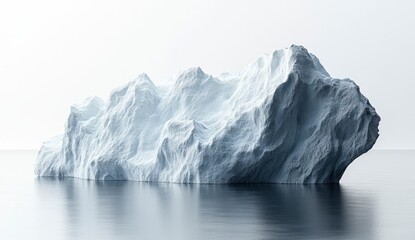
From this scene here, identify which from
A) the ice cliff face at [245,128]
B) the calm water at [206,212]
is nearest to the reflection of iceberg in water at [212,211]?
the calm water at [206,212]

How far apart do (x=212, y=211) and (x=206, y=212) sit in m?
0.21

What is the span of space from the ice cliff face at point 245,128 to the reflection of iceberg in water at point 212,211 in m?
1.18

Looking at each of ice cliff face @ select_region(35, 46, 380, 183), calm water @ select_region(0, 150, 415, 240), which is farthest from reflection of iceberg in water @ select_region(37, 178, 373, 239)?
ice cliff face @ select_region(35, 46, 380, 183)

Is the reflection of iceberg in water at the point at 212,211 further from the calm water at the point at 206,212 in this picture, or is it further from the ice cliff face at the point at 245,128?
the ice cliff face at the point at 245,128

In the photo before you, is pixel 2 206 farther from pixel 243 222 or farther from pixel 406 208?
pixel 406 208

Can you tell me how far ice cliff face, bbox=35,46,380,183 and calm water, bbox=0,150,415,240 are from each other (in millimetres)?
1198

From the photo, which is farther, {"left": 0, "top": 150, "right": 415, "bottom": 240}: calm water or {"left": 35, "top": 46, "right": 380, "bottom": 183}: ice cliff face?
{"left": 35, "top": 46, "right": 380, "bottom": 183}: ice cliff face

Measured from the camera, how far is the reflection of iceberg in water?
764 inches

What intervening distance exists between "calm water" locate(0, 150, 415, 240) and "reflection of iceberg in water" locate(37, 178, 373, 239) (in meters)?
0.02

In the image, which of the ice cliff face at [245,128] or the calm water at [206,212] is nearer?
the calm water at [206,212]

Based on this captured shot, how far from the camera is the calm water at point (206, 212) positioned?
19469 millimetres

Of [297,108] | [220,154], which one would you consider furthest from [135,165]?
[297,108]

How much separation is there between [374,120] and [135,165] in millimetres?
10494

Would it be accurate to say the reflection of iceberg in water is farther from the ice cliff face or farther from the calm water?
the ice cliff face
